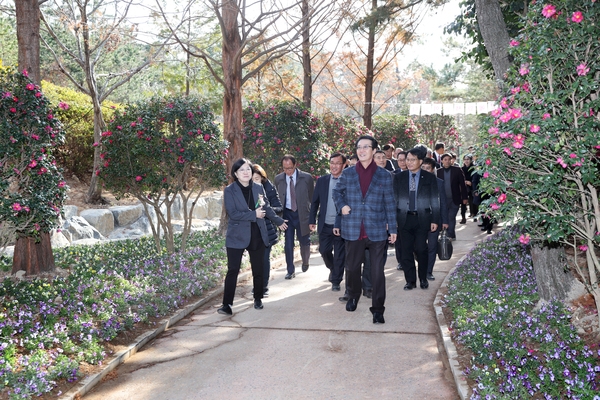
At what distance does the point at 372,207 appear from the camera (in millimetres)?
7086

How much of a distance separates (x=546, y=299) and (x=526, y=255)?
2.88 metres

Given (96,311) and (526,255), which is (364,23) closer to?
(526,255)

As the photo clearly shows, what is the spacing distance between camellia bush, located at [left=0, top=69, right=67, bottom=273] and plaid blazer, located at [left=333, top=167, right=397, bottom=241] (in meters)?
3.59

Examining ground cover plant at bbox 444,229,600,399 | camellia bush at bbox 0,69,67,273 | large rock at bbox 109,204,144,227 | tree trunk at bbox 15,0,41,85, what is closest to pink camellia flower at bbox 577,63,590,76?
ground cover plant at bbox 444,229,600,399

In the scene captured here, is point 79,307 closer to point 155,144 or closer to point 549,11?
point 155,144

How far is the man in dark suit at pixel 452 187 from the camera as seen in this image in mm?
13500

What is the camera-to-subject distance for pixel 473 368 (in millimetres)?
4988

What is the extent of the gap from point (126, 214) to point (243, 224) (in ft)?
36.4

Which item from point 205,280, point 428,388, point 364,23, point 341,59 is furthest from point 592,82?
point 341,59

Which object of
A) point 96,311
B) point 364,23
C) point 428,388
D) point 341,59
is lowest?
point 428,388

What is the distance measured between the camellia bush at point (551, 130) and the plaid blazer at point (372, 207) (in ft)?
6.36

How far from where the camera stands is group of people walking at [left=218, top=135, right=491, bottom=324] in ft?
23.3

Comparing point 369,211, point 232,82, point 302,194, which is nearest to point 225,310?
point 369,211

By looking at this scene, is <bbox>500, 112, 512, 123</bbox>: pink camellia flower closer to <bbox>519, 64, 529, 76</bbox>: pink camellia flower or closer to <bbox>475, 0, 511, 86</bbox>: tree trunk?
<bbox>519, 64, 529, 76</bbox>: pink camellia flower
